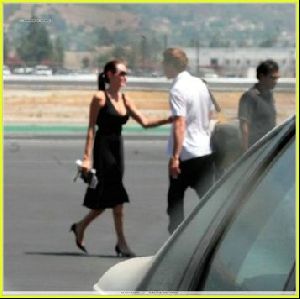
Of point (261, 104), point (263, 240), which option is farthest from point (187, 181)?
point (263, 240)

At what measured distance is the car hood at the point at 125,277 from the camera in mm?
3258

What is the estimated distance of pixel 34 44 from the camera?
139 inches

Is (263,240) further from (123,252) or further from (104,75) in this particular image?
(123,252)

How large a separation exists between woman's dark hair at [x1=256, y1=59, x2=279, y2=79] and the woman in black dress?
3.06 feet

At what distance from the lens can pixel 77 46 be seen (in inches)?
160

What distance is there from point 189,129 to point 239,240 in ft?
17.9

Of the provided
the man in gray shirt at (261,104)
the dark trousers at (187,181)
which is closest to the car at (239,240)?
the man in gray shirt at (261,104)

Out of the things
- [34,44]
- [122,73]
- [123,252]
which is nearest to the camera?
[34,44]

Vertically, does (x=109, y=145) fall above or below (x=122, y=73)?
below

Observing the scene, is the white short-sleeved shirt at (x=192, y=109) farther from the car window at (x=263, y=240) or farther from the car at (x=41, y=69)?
the car window at (x=263, y=240)

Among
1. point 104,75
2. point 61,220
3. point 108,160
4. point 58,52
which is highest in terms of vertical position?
point 58,52

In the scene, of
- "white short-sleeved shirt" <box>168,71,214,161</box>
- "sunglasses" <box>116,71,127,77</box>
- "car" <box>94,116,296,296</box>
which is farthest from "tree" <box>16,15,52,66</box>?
"sunglasses" <box>116,71,127,77</box>

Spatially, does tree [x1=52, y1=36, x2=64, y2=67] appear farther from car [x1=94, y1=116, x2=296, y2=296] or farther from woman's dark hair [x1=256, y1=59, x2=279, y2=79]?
woman's dark hair [x1=256, y1=59, x2=279, y2=79]

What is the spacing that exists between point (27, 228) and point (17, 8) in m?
8.82
